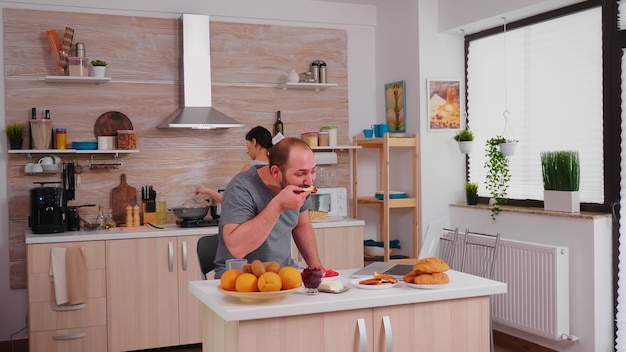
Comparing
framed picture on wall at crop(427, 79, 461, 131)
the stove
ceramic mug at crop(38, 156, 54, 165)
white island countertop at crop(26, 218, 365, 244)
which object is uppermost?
framed picture on wall at crop(427, 79, 461, 131)

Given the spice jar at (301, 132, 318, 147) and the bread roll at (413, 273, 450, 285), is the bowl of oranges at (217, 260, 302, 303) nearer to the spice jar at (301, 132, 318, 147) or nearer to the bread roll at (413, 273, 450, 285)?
the bread roll at (413, 273, 450, 285)

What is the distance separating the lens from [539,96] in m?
4.96

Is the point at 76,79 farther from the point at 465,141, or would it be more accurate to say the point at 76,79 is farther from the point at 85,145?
the point at 465,141

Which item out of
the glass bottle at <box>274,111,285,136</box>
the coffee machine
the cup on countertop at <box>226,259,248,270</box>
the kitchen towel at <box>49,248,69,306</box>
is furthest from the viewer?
the glass bottle at <box>274,111,285,136</box>

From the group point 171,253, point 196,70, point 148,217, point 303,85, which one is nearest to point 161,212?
point 148,217

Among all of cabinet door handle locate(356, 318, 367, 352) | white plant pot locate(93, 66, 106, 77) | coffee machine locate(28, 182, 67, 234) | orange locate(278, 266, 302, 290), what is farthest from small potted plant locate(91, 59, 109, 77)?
cabinet door handle locate(356, 318, 367, 352)

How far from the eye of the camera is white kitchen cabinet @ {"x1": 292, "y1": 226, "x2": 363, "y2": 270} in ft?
17.7

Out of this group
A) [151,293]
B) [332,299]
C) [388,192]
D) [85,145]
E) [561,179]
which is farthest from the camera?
[388,192]

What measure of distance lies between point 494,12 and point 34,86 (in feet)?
11.2

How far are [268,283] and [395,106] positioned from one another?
379 centimetres

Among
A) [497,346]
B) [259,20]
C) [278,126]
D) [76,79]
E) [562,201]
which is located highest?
[259,20]

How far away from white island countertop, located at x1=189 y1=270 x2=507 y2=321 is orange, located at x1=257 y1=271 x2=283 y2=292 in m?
0.06

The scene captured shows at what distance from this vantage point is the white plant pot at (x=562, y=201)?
175 inches

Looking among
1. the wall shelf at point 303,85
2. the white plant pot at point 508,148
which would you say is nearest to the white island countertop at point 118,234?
the wall shelf at point 303,85
